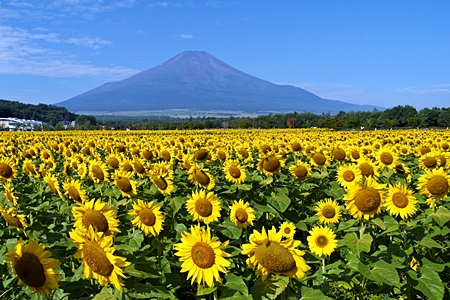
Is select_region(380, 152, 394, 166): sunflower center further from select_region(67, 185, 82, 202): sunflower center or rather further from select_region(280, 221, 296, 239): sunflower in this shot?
select_region(67, 185, 82, 202): sunflower center

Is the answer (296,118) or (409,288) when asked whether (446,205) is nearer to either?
(409,288)

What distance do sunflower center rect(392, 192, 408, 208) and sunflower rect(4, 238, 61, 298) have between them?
3.58 meters

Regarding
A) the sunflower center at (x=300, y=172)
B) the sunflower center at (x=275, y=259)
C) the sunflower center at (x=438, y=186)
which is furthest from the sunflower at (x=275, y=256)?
the sunflower center at (x=300, y=172)

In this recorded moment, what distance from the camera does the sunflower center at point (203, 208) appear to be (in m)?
3.79

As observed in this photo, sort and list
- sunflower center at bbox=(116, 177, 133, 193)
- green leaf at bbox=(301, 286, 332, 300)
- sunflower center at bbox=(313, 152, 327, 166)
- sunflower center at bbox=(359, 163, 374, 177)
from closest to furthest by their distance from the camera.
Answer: green leaf at bbox=(301, 286, 332, 300)
sunflower center at bbox=(116, 177, 133, 193)
sunflower center at bbox=(359, 163, 374, 177)
sunflower center at bbox=(313, 152, 327, 166)

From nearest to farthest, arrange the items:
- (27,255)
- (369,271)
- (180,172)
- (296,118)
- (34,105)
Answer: (27,255) < (369,271) < (180,172) < (296,118) < (34,105)

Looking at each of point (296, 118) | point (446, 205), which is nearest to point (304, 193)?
point (446, 205)

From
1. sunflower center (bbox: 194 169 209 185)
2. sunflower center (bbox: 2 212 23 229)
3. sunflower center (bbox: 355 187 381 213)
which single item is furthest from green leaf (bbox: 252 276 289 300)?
sunflower center (bbox: 194 169 209 185)

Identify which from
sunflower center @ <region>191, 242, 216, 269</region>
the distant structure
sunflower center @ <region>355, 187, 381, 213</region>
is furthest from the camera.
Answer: the distant structure

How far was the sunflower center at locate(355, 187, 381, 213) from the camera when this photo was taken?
359 centimetres

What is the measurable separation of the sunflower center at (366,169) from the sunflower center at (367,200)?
210 cm

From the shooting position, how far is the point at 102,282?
2.30 meters

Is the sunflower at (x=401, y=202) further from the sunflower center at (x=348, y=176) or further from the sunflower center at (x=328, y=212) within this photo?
the sunflower center at (x=348, y=176)

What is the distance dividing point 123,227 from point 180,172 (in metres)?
2.91
